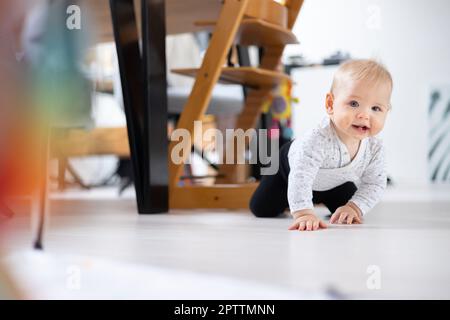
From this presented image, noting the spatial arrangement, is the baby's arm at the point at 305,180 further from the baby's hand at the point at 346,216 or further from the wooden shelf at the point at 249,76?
the wooden shelf at the point at 249,76

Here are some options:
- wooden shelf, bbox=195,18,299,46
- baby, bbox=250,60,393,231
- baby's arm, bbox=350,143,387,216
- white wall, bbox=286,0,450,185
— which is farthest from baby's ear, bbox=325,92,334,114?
white wall, bbox=286,0,450,185

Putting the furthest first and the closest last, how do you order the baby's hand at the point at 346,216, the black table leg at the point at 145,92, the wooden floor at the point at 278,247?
the black table leg at the point at 145,92, the baby's hand at the point at 346,216, the wooden floor at the point at 278,247

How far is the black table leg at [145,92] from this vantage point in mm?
1498

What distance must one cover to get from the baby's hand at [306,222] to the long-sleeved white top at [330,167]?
0.01m

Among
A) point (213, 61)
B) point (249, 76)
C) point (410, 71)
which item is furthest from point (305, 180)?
point (410, 71)

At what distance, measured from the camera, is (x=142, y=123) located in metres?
1.53

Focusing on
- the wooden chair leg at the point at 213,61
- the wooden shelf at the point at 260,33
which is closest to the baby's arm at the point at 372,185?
the wooden chair leg at the point at 213,61

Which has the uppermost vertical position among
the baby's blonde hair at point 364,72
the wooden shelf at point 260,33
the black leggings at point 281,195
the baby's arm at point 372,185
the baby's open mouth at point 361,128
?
the wooden shelf at point 260,33

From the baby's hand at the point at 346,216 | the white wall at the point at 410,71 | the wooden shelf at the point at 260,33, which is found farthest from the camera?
the white wall at the point at 410,71

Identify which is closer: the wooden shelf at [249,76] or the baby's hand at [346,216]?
the baby's hand at [346,216]

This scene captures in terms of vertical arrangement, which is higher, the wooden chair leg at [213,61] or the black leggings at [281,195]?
the wooden chair leg at [213,61]

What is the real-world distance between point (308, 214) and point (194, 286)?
0.57m

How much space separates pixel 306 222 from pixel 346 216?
15cm
